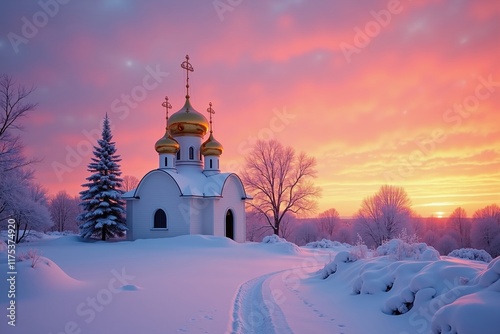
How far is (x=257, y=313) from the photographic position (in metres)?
6.29

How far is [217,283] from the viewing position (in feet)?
30.5

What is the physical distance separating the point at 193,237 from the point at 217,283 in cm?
1235

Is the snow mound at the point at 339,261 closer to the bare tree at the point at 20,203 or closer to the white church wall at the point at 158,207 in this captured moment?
the white church wall at the point at 158,207

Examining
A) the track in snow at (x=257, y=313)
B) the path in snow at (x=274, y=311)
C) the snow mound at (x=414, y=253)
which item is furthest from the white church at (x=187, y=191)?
the snow mound at (x=414, y=253)

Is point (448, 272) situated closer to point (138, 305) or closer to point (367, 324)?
point (367, 324)

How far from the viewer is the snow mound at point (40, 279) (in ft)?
22.3

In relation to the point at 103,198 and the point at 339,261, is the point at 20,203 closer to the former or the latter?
the point at 103,198

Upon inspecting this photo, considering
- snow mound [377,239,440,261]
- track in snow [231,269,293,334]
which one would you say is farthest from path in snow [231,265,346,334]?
snow mound [377,239,440,261]

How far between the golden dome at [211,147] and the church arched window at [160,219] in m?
6.60

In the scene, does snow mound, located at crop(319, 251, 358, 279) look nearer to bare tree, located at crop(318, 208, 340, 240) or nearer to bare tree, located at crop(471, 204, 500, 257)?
bare tree, located at crop(471, 204, 500, 257)

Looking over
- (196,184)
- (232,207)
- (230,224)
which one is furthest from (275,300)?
(230,224)

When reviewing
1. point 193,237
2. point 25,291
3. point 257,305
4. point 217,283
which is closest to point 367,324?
point 257,305

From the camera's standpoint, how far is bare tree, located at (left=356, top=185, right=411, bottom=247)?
33031 mm

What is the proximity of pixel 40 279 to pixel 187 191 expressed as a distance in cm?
1661
